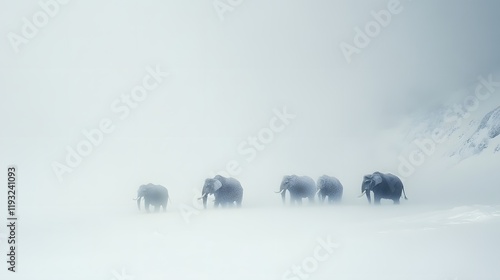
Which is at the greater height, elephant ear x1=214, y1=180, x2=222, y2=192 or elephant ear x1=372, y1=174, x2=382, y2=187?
elephant ear x1=214, y1=180, x2=222, y2=192

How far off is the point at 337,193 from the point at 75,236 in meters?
13.1

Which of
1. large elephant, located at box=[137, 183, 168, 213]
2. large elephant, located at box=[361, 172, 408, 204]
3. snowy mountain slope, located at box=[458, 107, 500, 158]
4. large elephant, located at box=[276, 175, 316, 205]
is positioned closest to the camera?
Answer: large elephant, located at box=[361, 172, 408, 204]

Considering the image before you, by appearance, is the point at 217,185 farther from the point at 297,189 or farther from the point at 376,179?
the point at 376,179

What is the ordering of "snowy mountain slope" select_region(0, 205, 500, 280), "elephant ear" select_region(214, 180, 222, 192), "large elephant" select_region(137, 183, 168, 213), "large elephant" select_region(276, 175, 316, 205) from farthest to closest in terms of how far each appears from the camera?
1. "large elephant" select_region(276, 175, 316, 205)
2. "large elephant" select_region(137, 183, 168, 213)
3. "elephant ear" select_region(214, 180, 222, 192)
4. "snowy mountain slope" select_region(0, 205, 500, 280)

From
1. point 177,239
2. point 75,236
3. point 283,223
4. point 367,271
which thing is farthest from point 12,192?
point 367,271

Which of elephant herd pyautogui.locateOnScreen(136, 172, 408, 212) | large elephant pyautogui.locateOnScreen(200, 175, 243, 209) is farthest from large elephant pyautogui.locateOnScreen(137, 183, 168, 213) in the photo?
large elephant pyautogui.locateOnScreen(200, 175, 243, 209)

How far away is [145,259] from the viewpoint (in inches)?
457

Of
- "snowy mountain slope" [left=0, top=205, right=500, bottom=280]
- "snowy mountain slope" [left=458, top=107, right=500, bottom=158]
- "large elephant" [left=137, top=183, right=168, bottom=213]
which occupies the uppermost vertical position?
"snowy mountain slope" [left=458, top=107, right=500, bottom=158]

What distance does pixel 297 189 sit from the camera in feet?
73.0

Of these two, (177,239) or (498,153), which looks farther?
(498,153)

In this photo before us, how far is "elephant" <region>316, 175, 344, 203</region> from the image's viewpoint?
2242 centimetres

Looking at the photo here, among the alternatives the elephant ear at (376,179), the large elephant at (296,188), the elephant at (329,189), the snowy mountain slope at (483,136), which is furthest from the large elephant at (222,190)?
the snowy mountain slope at (483,136)

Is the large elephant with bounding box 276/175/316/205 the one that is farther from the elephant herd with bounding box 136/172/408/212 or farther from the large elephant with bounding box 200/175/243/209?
the large elephant with bounding box 200/175/243/209

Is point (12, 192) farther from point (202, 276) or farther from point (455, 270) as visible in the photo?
point (455, 270)
